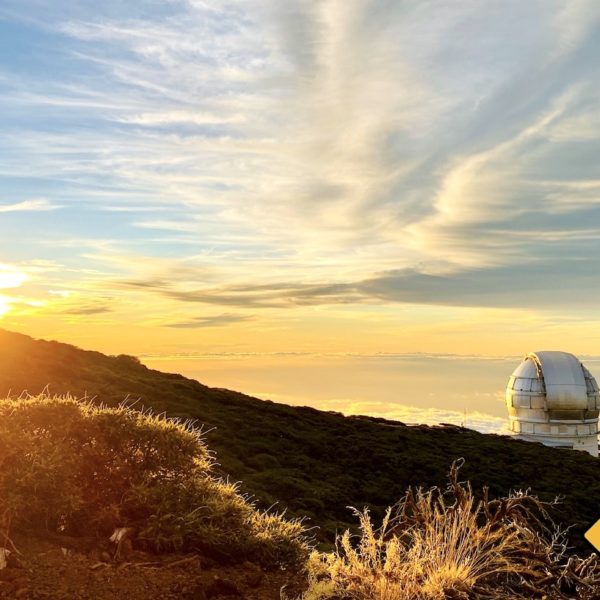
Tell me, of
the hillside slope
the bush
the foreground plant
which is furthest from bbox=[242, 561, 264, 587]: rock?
the hillside slope

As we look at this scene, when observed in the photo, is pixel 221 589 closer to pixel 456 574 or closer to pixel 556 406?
pixel 456 574

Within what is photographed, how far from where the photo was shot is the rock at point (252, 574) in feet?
23.5

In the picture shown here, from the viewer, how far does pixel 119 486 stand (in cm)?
827

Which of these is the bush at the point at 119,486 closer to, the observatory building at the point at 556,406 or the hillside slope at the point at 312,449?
the hillside slope at the point at 312,449

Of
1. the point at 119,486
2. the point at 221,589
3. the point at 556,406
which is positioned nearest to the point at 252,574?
the point at 221,589

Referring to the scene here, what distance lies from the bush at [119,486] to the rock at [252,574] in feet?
0.85

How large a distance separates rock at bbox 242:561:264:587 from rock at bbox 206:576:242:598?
0.34 m

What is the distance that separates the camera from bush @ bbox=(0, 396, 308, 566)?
7.51 metres

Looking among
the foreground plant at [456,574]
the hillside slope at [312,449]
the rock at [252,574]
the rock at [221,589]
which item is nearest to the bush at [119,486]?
the rock at [252,574]

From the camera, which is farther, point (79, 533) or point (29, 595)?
point (79, 533)

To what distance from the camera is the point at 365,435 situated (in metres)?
27.7

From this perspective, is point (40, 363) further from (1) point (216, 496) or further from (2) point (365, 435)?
(1) point (216, 496)

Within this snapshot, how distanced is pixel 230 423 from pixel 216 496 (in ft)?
52.6

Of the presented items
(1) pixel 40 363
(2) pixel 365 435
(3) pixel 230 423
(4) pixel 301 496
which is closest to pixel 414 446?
(2) pixel 365 435
